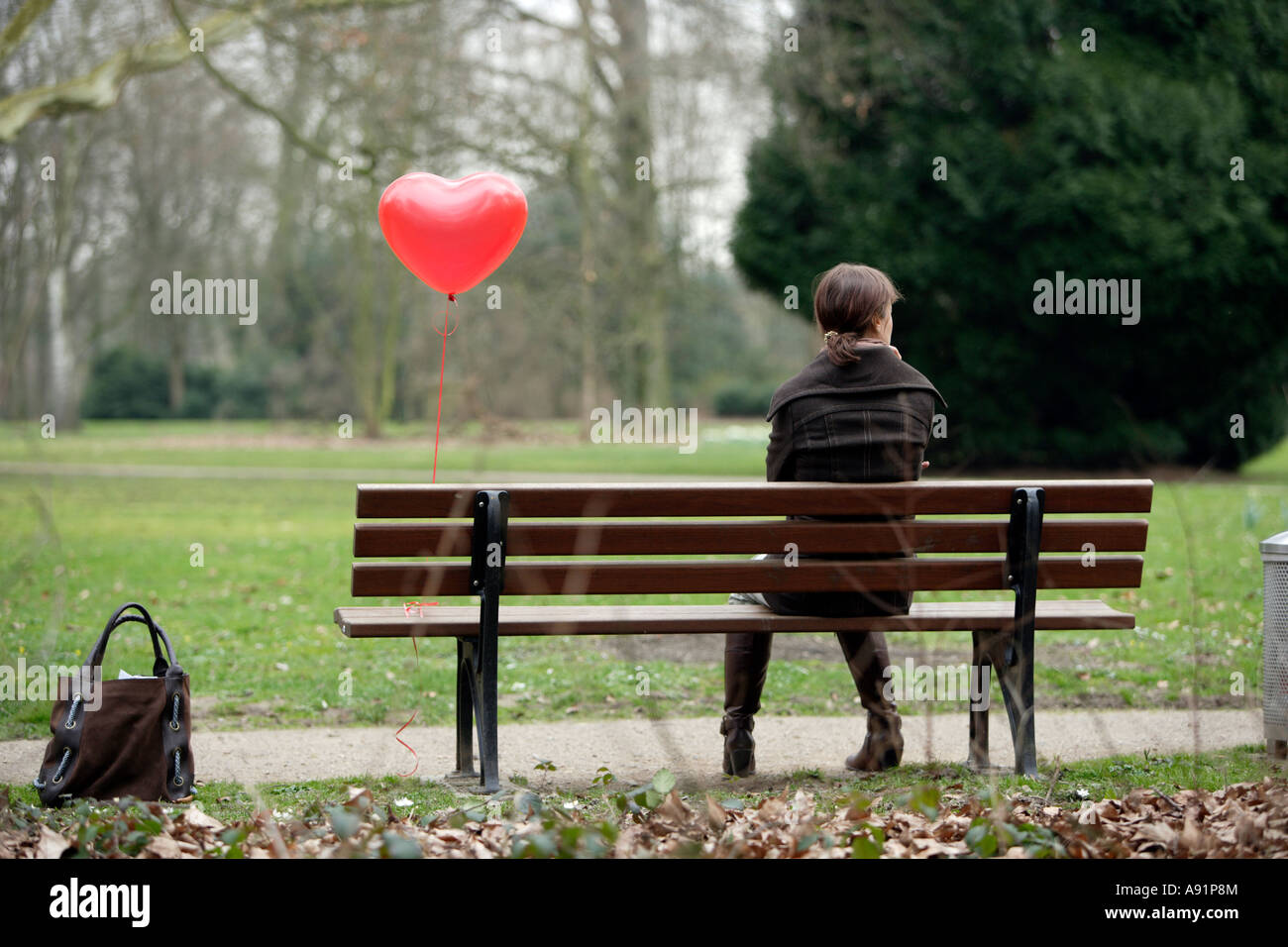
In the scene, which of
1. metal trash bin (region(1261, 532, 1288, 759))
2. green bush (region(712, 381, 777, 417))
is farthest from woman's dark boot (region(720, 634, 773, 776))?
green bush (region(712, 381, 777, 417))

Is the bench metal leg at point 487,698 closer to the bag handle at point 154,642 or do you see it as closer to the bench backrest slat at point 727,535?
the bench backrest slat at point 727,535

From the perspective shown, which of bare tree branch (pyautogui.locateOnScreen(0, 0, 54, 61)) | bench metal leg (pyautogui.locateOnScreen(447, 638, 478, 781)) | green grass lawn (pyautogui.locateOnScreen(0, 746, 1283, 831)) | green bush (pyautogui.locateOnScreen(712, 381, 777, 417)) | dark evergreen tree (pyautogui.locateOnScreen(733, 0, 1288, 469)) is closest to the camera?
green grass lawn (pyautogui.locateOnScreen(0, 746, 1283, 831))

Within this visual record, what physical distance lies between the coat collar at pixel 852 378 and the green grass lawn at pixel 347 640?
83cm

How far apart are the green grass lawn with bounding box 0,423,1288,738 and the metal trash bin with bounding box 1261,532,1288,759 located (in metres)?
0.25

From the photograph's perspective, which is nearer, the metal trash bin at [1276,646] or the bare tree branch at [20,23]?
the metal trash bin at [1276,646]

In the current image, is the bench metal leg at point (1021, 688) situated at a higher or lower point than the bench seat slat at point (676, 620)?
lower

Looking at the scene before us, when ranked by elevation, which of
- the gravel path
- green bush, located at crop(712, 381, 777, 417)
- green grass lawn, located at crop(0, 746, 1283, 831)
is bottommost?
the gravel path

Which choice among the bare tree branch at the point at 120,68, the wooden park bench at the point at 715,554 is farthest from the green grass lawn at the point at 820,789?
the bare tree branch at the point at 120,68

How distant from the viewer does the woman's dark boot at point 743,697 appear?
4309 millimetres

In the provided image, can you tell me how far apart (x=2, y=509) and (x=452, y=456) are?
9351 millimetres

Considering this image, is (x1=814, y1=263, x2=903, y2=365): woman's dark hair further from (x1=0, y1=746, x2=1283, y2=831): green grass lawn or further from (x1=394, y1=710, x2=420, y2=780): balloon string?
(x1=394, y1=710, x2=420, y2=780): balloon string

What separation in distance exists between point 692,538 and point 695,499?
0.40 feet

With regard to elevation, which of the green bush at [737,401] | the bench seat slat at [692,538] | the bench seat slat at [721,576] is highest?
the green bush at [737,401]

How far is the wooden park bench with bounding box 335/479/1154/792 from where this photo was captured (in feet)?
12.7
